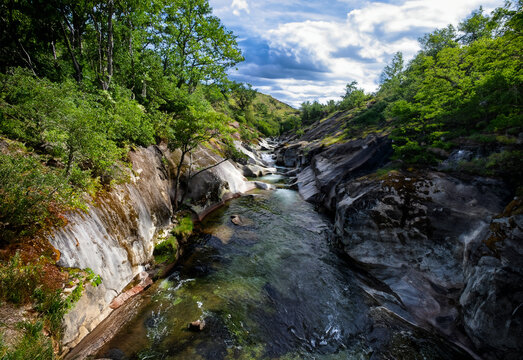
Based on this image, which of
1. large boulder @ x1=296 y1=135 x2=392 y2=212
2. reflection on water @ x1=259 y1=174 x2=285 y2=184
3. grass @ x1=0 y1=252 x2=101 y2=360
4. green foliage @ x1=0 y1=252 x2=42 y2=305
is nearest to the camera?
grass @ x1=0 y1=252 x2=101 y2=360

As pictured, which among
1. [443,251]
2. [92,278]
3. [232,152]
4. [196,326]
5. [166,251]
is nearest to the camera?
[92,278]

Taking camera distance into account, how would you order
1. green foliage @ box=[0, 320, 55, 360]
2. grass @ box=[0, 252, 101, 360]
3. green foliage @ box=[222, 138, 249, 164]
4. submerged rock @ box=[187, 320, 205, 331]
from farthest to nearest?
1. green foliage @ box=[222, 138, 249, 164]
2. submerged rock @ box=[187, 320, 205, 331]
3. grass @ box=[0, 252, 101, 360]
4. green foliage @ box=[0, 320, 55, 360]

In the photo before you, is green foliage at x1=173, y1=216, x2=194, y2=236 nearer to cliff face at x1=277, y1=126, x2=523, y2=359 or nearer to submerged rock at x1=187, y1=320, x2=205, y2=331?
submerged rock at x1=187, y1=320, x2=205, y2=331

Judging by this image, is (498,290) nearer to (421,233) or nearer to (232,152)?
(421,233)

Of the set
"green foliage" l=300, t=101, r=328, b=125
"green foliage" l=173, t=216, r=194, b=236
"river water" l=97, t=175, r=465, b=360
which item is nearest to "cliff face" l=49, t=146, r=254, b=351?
"green foliage" l=173, t=216, r=194, b=236

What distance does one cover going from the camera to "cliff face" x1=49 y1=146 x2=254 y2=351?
23.5 feet

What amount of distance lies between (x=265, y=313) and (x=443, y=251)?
32.7 feet

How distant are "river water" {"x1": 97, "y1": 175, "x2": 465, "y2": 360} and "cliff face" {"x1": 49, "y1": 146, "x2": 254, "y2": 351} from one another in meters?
1.42

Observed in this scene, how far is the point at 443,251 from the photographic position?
11.1 m

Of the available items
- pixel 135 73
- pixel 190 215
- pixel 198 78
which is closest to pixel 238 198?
pixel 190 215

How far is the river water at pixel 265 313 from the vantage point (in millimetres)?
7965

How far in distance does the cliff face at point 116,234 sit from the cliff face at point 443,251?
12.8m

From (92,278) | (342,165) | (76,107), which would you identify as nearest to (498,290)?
(92,278)

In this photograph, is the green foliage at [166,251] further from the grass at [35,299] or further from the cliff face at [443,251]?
the cliff face at [443,251]
